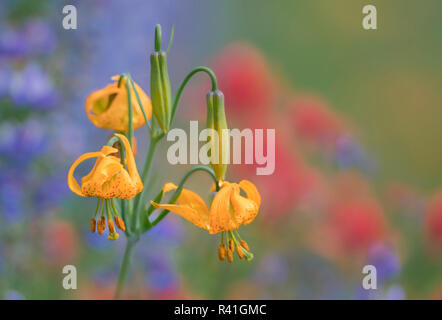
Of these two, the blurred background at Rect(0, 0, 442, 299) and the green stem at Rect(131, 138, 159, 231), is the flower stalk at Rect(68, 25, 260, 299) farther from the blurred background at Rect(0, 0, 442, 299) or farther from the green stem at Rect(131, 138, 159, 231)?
the blurred background at Rect(0, 0, 442, 299)

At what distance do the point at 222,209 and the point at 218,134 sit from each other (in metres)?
0.09

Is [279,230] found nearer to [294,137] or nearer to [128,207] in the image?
[294,137]

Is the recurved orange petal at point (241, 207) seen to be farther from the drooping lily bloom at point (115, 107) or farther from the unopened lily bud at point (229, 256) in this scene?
the drooping lily bloom at point (115, 107)

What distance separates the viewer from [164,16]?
91.7 inches

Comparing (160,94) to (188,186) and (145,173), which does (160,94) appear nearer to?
(145,173)

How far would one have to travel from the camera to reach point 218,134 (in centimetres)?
74

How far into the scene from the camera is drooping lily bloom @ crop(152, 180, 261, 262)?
702 mm

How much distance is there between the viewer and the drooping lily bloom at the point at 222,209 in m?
0.70

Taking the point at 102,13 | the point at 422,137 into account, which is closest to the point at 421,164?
the point at 422,137

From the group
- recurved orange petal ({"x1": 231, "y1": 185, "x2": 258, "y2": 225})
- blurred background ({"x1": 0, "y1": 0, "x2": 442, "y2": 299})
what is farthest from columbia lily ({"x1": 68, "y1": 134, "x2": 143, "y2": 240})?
blurred background ({"x1": 0, "y1": 0, "x2": 442, "y2": 299})

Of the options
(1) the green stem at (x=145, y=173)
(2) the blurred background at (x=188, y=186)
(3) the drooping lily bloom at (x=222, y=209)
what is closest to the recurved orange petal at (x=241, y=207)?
(3) the drooping lily bloom at (x=222, y=209)

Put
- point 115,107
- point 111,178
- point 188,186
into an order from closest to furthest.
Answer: point 111,178 → point 115,107 → point 188,186

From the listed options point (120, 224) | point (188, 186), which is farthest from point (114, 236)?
point (188, 186)

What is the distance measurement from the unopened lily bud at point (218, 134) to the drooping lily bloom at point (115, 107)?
11cm
